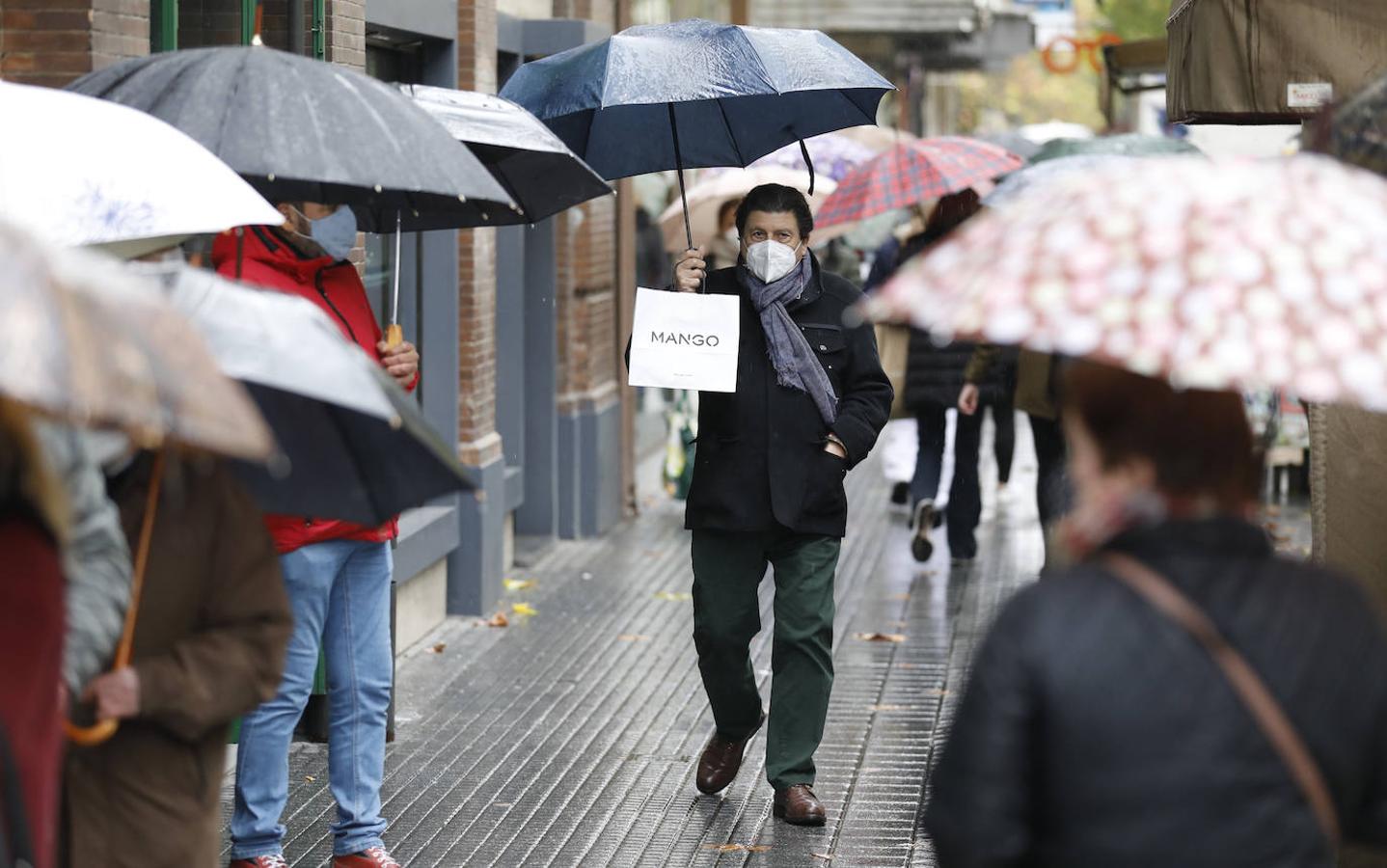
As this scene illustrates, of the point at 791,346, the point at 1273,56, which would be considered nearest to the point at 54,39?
the point at 791,346

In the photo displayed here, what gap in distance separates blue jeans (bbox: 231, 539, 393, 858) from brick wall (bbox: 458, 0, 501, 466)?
4.17 meters

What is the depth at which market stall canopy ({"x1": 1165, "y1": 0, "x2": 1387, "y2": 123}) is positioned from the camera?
585 cm

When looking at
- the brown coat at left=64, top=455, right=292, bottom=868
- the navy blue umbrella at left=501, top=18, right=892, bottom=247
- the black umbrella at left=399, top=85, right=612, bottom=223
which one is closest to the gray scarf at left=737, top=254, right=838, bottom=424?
the navy blue umbrella at left=501, top=18, right=892, bottom=247

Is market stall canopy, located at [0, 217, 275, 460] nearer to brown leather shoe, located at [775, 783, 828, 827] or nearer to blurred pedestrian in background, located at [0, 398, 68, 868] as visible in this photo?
blurred pedestrian in background, located at [0, 398, 68, 868]

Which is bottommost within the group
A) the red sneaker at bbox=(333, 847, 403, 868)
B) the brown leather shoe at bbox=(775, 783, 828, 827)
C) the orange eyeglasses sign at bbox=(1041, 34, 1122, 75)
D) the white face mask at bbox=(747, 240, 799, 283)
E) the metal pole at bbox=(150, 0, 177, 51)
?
the brown leather shoe at bbox=(775, 783, 828, 827)

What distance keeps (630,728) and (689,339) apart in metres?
2.06

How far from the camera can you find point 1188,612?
9.09 feet

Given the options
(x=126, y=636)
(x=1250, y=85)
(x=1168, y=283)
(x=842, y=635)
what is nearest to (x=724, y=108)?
(x=1250, y=85)

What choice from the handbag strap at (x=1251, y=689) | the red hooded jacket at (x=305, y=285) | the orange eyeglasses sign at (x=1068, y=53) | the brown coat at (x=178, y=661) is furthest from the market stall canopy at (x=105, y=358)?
the orange eyeglasses sign at (x=1068, y=53)

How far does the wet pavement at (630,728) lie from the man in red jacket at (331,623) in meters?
0.48

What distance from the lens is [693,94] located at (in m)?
6.68

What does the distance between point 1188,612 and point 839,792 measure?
4.42m

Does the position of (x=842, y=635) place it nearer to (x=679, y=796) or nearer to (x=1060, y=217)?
(x=679, y=796)

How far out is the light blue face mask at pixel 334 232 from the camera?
5688 mm
